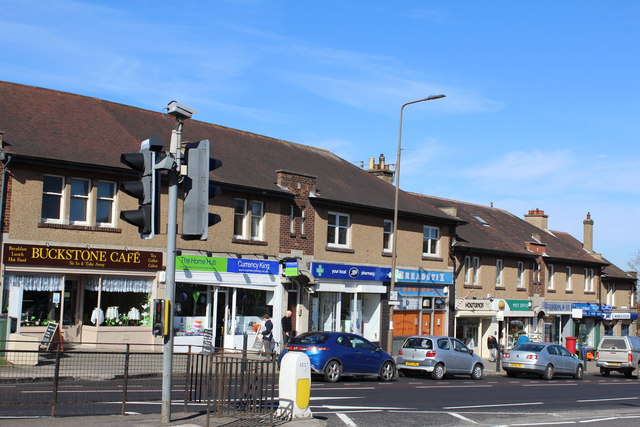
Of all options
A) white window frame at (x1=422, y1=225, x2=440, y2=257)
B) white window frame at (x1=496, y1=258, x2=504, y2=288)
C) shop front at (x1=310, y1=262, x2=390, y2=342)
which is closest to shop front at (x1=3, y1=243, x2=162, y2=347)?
shop front at (x1=310, y1=262, x2=390, y2=342)

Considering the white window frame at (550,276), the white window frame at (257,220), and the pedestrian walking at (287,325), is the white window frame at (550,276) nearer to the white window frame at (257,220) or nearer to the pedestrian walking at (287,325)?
the pedestrian walking at (287,325)

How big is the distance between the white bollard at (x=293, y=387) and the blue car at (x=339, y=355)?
29.5 feet

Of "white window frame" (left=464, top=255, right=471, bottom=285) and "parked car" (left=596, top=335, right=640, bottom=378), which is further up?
"white window frame" (left=464, top=255, right=471, bottom=285)

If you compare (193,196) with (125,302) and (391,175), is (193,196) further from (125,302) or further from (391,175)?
(391,175)

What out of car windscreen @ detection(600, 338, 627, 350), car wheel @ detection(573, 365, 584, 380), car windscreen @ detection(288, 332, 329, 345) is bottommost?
car wheel @ detection(573, 365, 584, 380)

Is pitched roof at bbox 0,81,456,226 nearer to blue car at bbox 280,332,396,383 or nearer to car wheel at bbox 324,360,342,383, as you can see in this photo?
blue car at bbox 280,332,396,383

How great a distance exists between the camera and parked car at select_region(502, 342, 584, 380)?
29.3 m

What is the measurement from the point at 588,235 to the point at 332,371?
3480cm

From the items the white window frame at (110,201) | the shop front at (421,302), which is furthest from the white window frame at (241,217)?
the shop front at (421,302)

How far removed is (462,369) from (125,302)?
11.6 metres

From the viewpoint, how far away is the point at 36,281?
2309 cm

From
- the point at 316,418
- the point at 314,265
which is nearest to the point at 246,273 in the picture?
the point at 314,265

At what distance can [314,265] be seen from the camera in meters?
30.3

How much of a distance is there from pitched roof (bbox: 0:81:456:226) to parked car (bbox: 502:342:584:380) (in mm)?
7758
